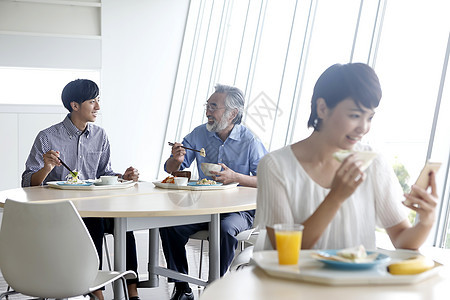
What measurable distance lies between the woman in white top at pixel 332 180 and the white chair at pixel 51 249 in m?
0.76

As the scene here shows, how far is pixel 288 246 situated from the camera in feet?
4.49

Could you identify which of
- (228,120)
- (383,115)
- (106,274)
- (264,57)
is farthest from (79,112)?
(264,57)

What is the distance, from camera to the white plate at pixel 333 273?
49.9 inches

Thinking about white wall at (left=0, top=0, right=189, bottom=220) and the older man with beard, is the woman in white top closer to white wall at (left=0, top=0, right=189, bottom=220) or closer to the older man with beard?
the older man with beard

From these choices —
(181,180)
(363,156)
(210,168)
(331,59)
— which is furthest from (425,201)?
(331,59)

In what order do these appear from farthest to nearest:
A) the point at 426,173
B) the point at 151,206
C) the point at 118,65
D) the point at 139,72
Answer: the point at 139,72 < the point at 118,65 < the point at 151,206 < the point at 426,173

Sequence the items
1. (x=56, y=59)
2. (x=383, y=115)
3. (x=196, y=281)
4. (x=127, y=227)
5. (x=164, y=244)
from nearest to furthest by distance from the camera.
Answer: (x=127, y=227) < (x=196, y=281) < (x=164, y=244) < (x=383, y=115) < (x=56, y=59)

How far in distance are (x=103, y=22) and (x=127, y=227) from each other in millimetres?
5667

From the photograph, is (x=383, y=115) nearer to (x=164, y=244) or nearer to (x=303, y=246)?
(x=164, y=244)

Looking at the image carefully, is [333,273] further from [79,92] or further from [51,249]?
[79,92]

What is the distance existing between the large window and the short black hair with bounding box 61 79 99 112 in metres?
1.42

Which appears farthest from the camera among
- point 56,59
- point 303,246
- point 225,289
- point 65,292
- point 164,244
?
point 56,59

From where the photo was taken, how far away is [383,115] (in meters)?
4.06

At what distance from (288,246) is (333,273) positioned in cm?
12
